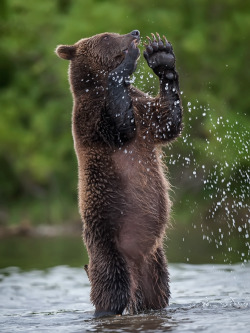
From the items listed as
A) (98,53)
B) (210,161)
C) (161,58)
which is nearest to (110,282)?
(161,58)

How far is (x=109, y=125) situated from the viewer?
289 inches

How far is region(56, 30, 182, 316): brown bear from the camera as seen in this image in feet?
23.5

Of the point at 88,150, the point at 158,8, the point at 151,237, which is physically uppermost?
the point at 158,8

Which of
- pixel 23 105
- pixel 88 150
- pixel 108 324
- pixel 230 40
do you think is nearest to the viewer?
pixel 108 324

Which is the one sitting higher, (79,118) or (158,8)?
(158,8)

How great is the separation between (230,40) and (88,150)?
19.9m

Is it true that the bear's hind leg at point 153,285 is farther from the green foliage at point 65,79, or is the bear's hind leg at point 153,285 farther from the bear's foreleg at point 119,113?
the green foliage at point 65,79

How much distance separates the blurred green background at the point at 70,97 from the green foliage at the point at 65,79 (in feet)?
0.12

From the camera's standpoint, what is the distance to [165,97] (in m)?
7.64

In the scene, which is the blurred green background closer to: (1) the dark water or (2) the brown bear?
(1) the dark water

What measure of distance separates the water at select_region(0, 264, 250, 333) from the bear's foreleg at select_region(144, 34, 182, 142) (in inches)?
58.8

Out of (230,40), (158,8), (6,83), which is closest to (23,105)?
(6,83)

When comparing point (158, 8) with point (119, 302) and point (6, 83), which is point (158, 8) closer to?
point (6, 83)

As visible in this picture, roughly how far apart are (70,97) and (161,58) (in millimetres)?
21332
